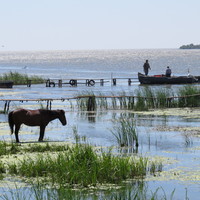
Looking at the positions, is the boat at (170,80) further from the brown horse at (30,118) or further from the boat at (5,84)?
the brown horse at (30,118)

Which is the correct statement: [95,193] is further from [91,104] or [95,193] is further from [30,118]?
[91,104]

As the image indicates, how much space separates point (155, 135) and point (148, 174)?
782cm

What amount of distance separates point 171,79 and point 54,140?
38.0m

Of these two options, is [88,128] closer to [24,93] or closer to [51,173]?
[51,173]

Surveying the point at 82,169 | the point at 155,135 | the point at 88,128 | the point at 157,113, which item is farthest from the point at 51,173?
the point at 157,113

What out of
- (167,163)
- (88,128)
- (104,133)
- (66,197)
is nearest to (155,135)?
(104,133)

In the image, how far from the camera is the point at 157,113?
28609 millimetres

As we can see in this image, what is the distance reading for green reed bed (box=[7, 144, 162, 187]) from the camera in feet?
42.5

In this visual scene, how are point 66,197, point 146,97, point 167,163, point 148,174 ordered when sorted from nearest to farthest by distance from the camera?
point 66,197 < point 148,174 < point 167,163 < point 146,97

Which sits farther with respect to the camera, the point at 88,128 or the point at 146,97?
the point at 146,97

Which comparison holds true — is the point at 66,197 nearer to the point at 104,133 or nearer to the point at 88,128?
the point at 104,133

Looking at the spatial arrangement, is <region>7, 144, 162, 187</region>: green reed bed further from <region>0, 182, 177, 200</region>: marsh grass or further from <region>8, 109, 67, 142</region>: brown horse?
<region>8, 109, 67, 142</region>: brown horse

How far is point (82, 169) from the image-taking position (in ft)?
43.0

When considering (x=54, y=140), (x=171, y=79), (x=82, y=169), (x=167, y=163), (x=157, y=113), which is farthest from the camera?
(x=171, y=79)
